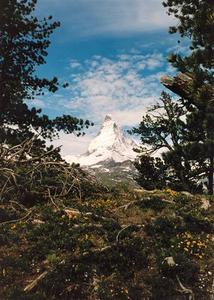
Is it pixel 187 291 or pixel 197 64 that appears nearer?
pixel 187 291

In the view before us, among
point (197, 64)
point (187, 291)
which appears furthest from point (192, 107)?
point (187, 291)

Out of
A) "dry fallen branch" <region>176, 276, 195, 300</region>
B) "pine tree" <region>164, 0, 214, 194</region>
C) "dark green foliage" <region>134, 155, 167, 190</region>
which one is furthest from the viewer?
"dark green foliage" <region>134, 155, 167, 190</region>

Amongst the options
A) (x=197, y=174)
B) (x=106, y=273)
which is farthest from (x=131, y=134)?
(x=106, y=273)

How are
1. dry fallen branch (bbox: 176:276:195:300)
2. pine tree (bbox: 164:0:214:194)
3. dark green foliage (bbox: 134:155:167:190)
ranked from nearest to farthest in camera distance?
dry fallen branch (bbox: 176:276:195:300) < pine tree (bbox: 164:0:214:194) < dark green foliage (bbox: 134:155:167:190)

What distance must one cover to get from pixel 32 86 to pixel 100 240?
21.4 meters

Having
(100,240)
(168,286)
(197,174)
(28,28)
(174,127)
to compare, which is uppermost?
(28,28)

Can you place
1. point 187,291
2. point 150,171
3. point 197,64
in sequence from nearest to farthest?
point 187,291 → point 197,64 → point 150,171

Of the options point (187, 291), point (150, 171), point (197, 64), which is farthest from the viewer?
point (150, 171)

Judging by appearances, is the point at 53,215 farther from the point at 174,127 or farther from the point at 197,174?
the point at 174,127

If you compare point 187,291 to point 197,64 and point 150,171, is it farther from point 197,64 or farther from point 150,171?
point 150,171

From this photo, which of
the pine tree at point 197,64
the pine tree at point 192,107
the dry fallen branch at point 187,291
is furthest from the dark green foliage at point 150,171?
the dry fallen branch at point 187,291

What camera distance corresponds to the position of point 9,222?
14.8 metres

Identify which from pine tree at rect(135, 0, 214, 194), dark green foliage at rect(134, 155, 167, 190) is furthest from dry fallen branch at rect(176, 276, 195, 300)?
dark green foliage at rect(134, 155, 167, 190)

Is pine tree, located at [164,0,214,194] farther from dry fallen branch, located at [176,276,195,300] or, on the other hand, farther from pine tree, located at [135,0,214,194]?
dry fallen branch, located at [176,276,195,300]
